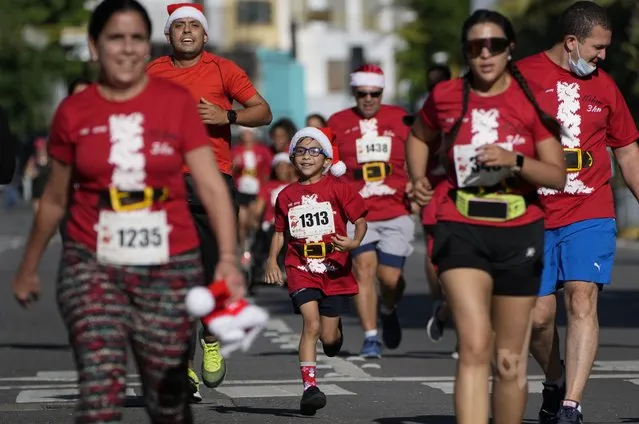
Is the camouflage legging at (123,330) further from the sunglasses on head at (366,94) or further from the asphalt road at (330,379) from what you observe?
the sunglasses on head at (366,94)

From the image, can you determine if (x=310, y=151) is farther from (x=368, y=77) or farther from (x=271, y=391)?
(x=368, y=77)

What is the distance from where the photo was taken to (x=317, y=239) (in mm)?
12188

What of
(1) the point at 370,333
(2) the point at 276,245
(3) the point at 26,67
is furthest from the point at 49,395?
(3) the point at 26,67

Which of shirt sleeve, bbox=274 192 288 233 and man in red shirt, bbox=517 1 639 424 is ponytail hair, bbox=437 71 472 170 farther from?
shirt sleeve, bbox=274 192 288 233

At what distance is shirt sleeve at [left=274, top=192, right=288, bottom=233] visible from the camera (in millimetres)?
12266

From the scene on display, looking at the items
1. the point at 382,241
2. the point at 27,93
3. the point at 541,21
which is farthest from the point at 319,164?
the point at 27,93

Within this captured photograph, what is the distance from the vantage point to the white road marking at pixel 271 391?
12041 millimetres

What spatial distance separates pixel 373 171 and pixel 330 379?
111 inches

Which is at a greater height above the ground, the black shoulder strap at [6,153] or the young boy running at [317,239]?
the black shoulder strap at [6,153]

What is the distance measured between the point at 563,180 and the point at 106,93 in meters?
2.03

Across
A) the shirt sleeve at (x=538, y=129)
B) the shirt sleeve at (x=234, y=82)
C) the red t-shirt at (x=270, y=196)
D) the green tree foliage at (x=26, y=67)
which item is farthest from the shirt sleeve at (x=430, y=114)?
the green tree foliage at (x=26, y=67)

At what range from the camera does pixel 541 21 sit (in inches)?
1565

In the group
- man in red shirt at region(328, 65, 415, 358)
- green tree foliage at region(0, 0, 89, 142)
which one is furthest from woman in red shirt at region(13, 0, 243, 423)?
green tree foliage at region(0, 0, 89, 142)

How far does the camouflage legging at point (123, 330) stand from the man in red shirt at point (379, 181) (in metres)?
8.00
